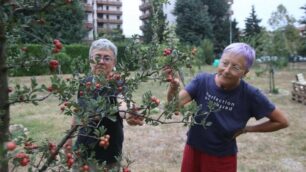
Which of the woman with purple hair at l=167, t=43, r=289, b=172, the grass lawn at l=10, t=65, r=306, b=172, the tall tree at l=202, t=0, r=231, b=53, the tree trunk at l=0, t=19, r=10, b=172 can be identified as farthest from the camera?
the tall tree at l=202, t=0, r=231, b=53

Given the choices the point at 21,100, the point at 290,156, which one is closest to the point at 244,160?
the point at 290,156

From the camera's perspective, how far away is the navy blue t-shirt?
279 cm

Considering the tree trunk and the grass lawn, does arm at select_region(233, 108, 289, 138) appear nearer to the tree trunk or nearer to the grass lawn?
the tree trunk

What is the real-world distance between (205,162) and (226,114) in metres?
0.39

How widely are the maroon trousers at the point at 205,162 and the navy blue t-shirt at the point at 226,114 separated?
47 mm

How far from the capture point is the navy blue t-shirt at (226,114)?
2.79 meters

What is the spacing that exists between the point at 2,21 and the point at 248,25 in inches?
1948

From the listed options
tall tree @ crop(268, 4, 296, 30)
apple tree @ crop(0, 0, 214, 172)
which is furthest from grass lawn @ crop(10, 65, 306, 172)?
tall tree @ crop(268, 4, 296, 30)

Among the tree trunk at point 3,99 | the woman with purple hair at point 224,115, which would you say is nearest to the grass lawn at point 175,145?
the woman with purple hair at point 224,115

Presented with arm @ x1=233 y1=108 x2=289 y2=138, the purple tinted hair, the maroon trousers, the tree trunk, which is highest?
the purple tinted hair

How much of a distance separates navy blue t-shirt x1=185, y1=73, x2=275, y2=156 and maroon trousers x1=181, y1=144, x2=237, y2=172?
5 centimetres

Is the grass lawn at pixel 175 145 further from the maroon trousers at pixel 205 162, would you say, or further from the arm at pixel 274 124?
the arm at pixel 274 124

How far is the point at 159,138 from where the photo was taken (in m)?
7.50

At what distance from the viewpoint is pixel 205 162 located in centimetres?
284
